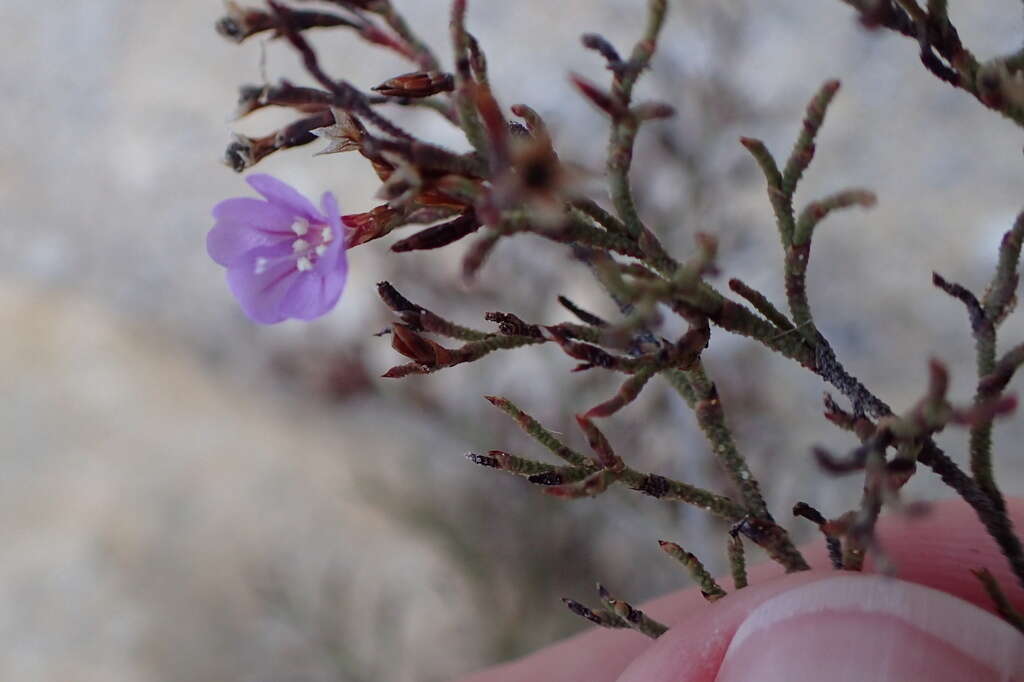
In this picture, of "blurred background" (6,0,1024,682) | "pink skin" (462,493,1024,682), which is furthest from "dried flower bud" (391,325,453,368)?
"blurred background" (6,0,1024,682)

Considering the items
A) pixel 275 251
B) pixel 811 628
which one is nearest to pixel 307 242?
pixel 275 251

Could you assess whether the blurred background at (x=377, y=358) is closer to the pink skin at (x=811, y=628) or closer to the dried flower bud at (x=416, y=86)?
the pink skin at (x=811, y=628)

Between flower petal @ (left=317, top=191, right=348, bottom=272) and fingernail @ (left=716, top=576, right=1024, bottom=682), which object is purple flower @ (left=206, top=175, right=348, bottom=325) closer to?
flower petal @ (left=317, top=191, right=348, bottom=272)

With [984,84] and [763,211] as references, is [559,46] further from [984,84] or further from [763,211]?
[984,84]

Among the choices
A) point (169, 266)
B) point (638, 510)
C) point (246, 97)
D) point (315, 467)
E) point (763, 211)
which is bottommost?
point (638, 510)

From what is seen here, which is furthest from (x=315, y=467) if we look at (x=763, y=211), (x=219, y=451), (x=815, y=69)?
(x=815, y=69)

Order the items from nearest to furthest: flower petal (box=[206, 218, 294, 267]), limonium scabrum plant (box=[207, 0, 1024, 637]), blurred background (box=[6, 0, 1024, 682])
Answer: limonium scabrum plant (box=[207, 0, 1024, 637]), flower petal (box=[206, 218, 294, 267]), blurred background (box=[6, 0, 1024, 682])

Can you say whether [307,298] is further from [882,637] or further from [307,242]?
[882,637]
